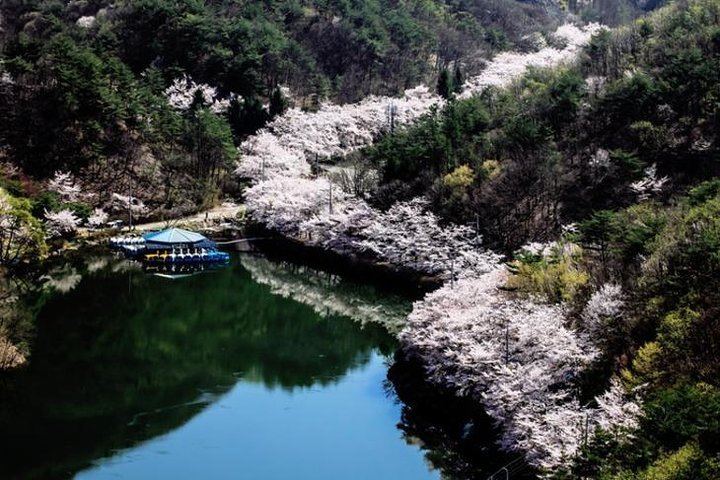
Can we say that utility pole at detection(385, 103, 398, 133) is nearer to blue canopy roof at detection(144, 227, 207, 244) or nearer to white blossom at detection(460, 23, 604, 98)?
white blossom at detection(460, 23, 604, 98)

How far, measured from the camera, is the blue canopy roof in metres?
47.4

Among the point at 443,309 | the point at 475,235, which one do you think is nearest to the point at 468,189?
the point at 475,235

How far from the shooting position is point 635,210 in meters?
32.2

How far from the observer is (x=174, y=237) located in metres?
47.8

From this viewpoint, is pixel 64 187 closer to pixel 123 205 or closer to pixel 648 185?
pixel 123 205

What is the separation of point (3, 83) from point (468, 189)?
34.3m

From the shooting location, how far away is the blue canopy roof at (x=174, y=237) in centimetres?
4744

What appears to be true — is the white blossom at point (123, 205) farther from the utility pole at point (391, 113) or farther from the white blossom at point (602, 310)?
the white blossom at point (602, 310)

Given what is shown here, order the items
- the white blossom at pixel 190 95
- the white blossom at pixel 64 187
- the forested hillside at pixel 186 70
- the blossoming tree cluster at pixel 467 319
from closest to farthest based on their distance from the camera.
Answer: the blossoming tree cluster at pixel 467 319 → the white blossom at pixel 64 187 → the forested hillside at pixel 186 70 → the white blossom at pixel 190 95

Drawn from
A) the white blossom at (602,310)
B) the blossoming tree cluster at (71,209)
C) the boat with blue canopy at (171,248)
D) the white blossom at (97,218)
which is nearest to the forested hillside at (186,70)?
the blossoming tree cluster at (71,209)

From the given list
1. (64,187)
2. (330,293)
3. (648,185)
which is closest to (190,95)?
(64,187)

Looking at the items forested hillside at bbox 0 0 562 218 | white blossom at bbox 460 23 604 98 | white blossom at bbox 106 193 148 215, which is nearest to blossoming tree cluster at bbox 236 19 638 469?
forested hillside at bbox 0 0 562 218

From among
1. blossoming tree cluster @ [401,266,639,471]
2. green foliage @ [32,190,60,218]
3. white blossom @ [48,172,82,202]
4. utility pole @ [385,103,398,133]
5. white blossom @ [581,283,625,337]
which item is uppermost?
utility pole @ [385,103,398,133]

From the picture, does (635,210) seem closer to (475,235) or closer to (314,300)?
(475,235)
